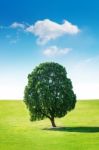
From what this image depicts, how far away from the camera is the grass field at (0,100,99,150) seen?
4529 cm

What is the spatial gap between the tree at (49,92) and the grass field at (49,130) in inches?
132

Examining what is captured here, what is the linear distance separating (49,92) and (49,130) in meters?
8.88

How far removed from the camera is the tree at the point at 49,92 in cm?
7575

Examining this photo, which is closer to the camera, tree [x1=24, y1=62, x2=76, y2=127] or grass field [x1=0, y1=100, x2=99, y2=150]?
grass field [x1=0, y1=100, x2=99, y2=150]

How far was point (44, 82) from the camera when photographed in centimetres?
7638

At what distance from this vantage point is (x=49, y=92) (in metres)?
75.6

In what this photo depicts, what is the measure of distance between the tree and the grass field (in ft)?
11.0

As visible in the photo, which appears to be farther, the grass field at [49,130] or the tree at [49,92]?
the tree at [49,92]

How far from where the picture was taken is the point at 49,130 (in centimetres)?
6925

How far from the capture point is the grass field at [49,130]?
149 feet

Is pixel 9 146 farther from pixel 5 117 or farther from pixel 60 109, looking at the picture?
pixel 5 117

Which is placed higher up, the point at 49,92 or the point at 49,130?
the point at 49,92

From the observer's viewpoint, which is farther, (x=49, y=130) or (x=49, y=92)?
(x=49, y=92)

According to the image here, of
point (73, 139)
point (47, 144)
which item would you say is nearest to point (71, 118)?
point (73, 139)
